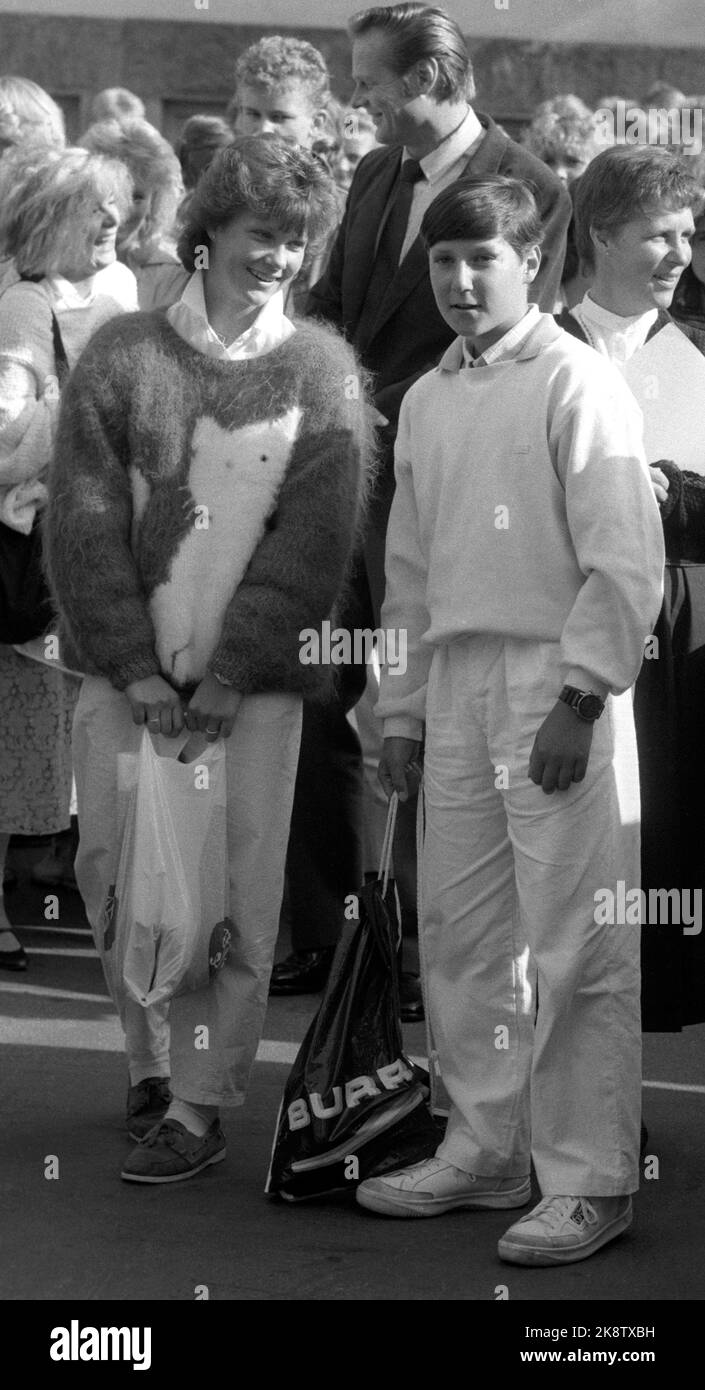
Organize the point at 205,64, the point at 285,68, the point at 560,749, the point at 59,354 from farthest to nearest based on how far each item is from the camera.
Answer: the point at 205,64 → the point at 285,68 → the point at 59,354 → the point at 560,749

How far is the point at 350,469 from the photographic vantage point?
3.99m

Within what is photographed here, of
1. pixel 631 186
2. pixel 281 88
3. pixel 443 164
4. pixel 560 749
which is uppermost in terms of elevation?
pixel 281 88

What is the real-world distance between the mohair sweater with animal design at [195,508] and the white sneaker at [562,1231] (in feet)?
3.66

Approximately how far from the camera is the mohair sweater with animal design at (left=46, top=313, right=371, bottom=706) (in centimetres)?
388

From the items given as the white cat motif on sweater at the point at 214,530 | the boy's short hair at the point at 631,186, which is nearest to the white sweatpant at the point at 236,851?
the white cat motif on sweater at the point at 214,530

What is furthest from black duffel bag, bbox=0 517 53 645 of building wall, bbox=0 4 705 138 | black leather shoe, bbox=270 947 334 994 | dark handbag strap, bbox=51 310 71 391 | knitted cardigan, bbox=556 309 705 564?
building wall, bbox=0 4 705 138

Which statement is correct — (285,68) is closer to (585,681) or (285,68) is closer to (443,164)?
(443,164)

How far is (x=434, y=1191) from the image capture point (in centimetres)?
379

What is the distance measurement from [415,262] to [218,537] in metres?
1.35

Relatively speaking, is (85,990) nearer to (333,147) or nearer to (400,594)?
(400,594)

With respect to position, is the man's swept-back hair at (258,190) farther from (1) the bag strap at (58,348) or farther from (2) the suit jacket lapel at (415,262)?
(1) the bag strap at (58,348)

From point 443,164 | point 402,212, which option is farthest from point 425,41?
point 402,212

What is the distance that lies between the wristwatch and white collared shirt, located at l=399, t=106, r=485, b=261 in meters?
1.91
